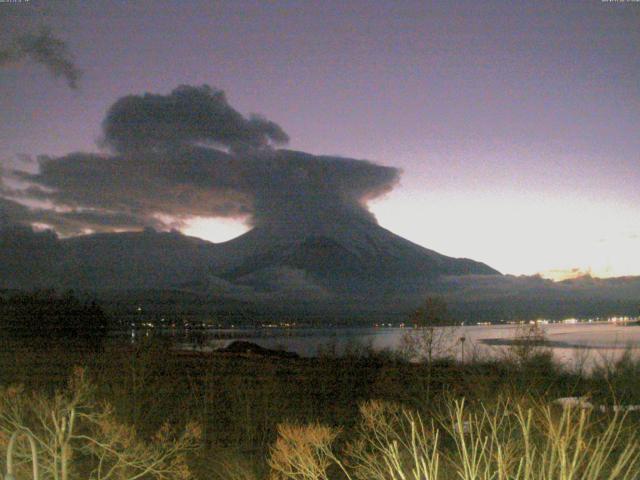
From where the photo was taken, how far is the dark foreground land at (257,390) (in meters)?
15.3

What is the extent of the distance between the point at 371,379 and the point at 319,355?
3.48 m

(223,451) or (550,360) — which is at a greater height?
(550,360)

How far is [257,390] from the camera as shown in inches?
805

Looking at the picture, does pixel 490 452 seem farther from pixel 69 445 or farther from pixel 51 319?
pixel 51 319

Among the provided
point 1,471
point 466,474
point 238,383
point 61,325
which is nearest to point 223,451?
point 238,383

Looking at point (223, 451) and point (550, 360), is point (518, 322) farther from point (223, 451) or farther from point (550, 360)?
point (223, 451)

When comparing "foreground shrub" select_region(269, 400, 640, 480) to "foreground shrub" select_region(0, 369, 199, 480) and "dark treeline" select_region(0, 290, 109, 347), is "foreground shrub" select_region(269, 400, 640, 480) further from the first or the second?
"dark treeline" select_region(0, 290, 109, 347)

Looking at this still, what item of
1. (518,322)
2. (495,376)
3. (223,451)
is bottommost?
(223,451)

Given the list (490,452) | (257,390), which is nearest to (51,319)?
(257,390)

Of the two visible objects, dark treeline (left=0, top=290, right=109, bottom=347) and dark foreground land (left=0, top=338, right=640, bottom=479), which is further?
dark treeline (left=0, top=290, right=109, bottom=347)

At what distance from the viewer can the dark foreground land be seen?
15.3 metres

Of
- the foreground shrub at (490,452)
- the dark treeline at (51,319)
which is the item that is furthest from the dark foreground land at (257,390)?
the foreground shrub at (490,452)

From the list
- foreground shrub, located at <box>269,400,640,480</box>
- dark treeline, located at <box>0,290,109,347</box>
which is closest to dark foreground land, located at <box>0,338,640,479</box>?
dark treeline, located at <box>0,290,109,347</box>

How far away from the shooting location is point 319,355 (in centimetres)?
3114
